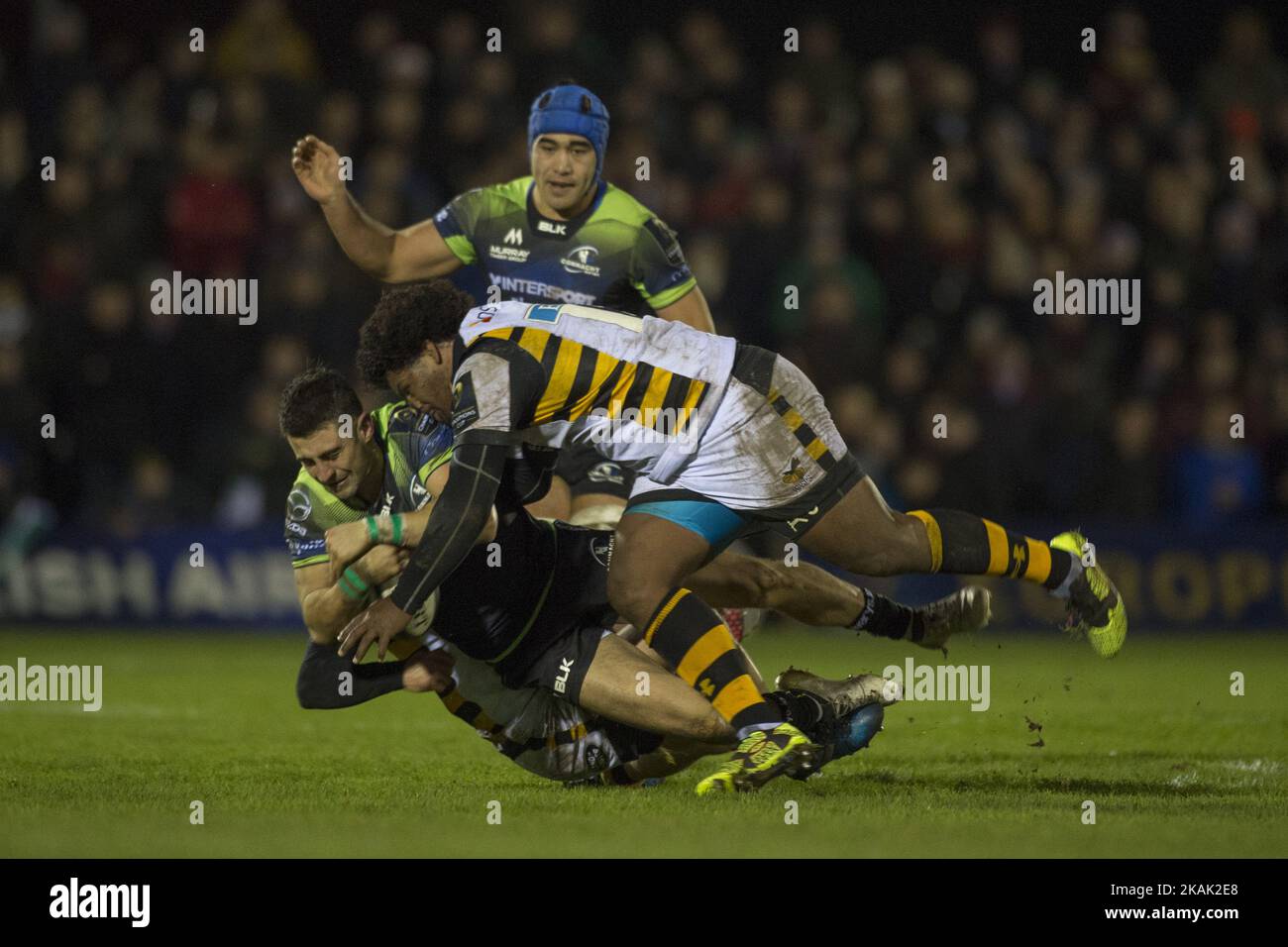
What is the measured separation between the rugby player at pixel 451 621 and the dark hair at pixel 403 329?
280 millimetres

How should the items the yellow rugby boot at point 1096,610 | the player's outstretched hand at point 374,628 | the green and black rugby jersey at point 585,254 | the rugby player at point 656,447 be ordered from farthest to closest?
the green and black rugby jersey at point 585,254 < the yellow rugby boot at point 1096,610 < the rugby player at point 656,447 < the player's outstretched hand at point 374,628

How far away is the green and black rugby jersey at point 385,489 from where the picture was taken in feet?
23.4

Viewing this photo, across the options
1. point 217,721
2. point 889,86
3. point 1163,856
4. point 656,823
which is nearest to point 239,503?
point 217,721

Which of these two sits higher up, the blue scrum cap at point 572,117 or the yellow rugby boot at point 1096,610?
the blue scrum cap at point 572,117

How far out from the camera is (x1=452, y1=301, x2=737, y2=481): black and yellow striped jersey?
6.38 m

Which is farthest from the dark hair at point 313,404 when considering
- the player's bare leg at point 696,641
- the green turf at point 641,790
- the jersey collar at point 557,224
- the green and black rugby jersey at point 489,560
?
the jersey collar at point 557,224

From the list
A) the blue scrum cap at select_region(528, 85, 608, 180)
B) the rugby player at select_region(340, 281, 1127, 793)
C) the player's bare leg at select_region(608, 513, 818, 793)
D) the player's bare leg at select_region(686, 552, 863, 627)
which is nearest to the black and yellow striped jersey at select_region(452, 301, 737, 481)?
the rugby player at select_region(340, 281, 1127, 793)

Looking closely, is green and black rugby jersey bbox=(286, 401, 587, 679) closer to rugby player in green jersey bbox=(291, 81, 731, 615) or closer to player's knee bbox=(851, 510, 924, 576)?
player's knee bbox=(851, 510, 924, 576)

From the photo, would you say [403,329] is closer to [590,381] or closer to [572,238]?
[590,381]

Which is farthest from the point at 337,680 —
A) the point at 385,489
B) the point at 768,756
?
the point at 768,756

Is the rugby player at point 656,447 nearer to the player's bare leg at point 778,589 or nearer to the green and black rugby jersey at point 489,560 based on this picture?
the green and black rugby jersey at point 489,560

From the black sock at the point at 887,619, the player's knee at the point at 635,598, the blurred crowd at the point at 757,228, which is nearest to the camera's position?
the player's knee at the point at 635,598

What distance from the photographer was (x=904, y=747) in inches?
328

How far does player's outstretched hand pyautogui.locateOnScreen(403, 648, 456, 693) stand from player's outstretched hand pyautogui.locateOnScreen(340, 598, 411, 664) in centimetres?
54
